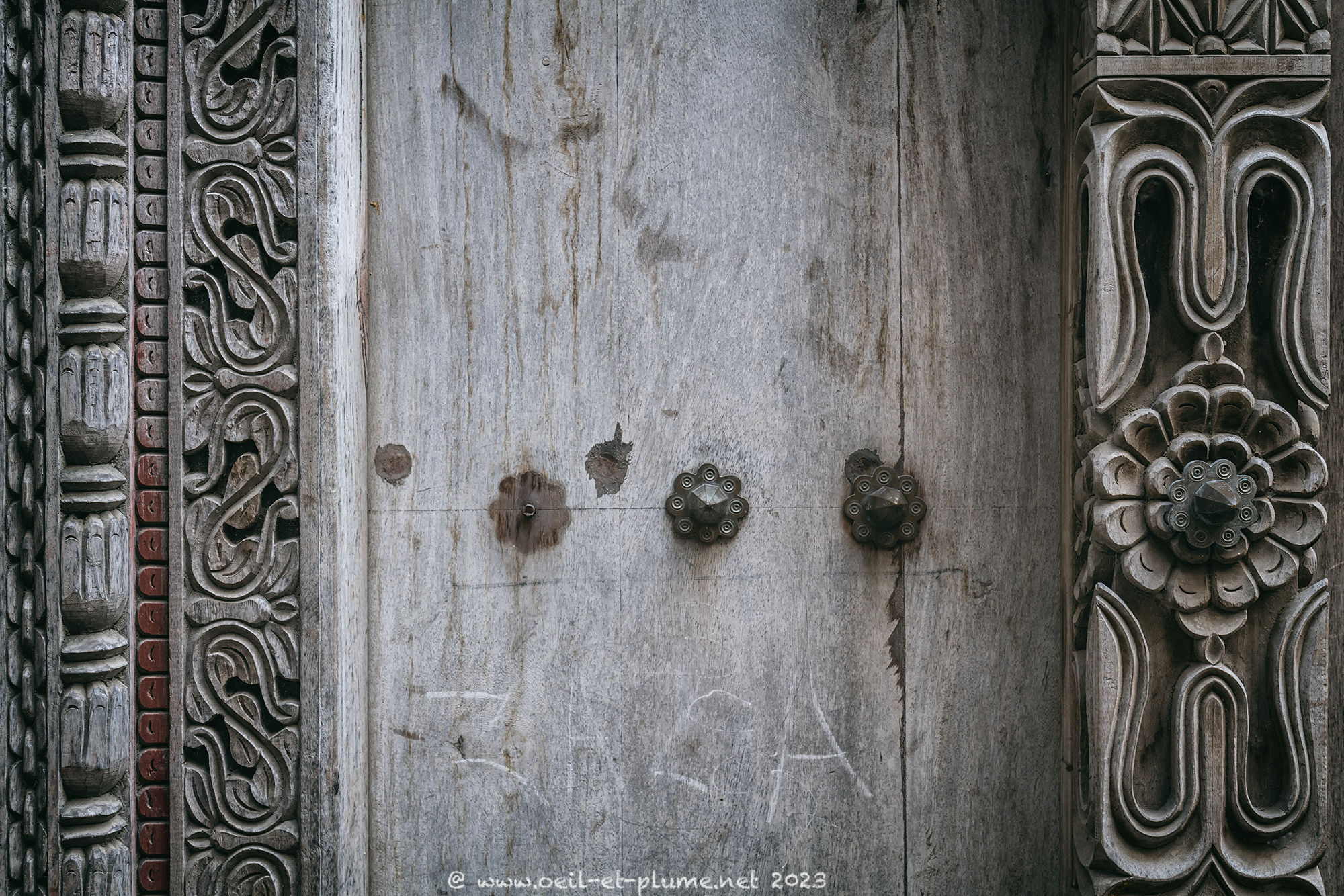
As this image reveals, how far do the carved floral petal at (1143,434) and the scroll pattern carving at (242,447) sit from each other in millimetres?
1253

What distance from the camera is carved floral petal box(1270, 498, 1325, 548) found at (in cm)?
130

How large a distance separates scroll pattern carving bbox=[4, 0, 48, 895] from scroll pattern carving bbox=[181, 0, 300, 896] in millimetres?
204

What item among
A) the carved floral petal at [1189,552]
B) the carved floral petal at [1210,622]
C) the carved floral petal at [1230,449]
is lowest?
the carved floral petal at [1210,622]

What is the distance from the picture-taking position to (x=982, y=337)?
1.52 m

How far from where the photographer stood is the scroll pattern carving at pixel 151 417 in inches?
51.2

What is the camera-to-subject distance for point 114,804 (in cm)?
129

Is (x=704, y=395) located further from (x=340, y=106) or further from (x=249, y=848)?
(x=249, y=848)

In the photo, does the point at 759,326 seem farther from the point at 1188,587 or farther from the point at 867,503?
the point at 1188,587

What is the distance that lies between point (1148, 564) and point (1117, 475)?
141 millimetres

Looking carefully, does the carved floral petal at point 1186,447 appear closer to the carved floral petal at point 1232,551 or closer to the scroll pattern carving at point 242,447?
the carved floral petal at point 1232,551

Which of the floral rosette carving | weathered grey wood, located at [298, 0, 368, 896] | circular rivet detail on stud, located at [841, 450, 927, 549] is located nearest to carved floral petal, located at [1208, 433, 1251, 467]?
the floral rosette carving

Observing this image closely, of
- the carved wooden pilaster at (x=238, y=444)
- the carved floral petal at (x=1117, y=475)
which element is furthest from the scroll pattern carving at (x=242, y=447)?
the carved floral petal at (x=1117, y=475)

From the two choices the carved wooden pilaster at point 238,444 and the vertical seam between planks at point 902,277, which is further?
the vertical seam between planks at point 902,277

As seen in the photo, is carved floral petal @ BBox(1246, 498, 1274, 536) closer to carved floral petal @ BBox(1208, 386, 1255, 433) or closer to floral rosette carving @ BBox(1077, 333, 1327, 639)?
floral rosette carving @ BBox(1077, 333, 1327, 639)
